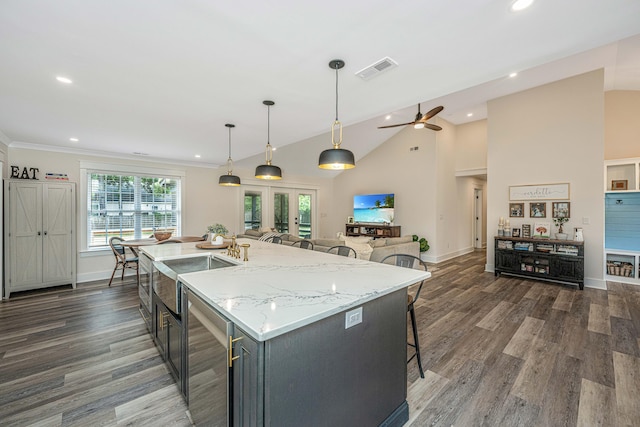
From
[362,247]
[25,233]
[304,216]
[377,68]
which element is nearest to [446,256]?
[362,247]

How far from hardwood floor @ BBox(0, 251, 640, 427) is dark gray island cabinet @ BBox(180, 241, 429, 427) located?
1.67ft

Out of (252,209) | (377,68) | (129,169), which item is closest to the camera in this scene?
(377,68)

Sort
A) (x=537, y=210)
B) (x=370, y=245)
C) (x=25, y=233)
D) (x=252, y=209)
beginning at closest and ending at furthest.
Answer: (x=25, y=233) → (x=370, y=245) → (x=537, y=210) → (x=252, y=209)

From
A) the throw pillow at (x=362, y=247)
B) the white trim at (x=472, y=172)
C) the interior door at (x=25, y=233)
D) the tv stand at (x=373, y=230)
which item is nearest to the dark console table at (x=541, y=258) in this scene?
the white trim at (x=472, y=172)

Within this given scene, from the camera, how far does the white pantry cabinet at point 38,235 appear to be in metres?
4.16

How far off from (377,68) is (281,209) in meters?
6.72

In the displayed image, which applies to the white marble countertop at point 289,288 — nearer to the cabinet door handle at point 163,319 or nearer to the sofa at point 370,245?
the cabinet door handle at point 163,319

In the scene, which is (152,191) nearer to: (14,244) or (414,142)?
(14,244)

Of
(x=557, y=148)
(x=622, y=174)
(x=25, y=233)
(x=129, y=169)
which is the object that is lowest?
(x=25, y=233)

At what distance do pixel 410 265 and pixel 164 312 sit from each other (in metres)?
2.21

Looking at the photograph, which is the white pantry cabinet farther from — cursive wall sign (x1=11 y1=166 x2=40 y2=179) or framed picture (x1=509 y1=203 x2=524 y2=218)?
framed picture (x1=509 y1=203 x2=524 y2=218)

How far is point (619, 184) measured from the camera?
507 centimetres

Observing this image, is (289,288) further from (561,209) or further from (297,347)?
(561,209)

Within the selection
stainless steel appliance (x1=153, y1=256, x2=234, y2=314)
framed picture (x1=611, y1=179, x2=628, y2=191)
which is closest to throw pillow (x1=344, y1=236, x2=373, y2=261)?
stainless steel appliance (x1=153, y1=256, x2=234, y2=314)
